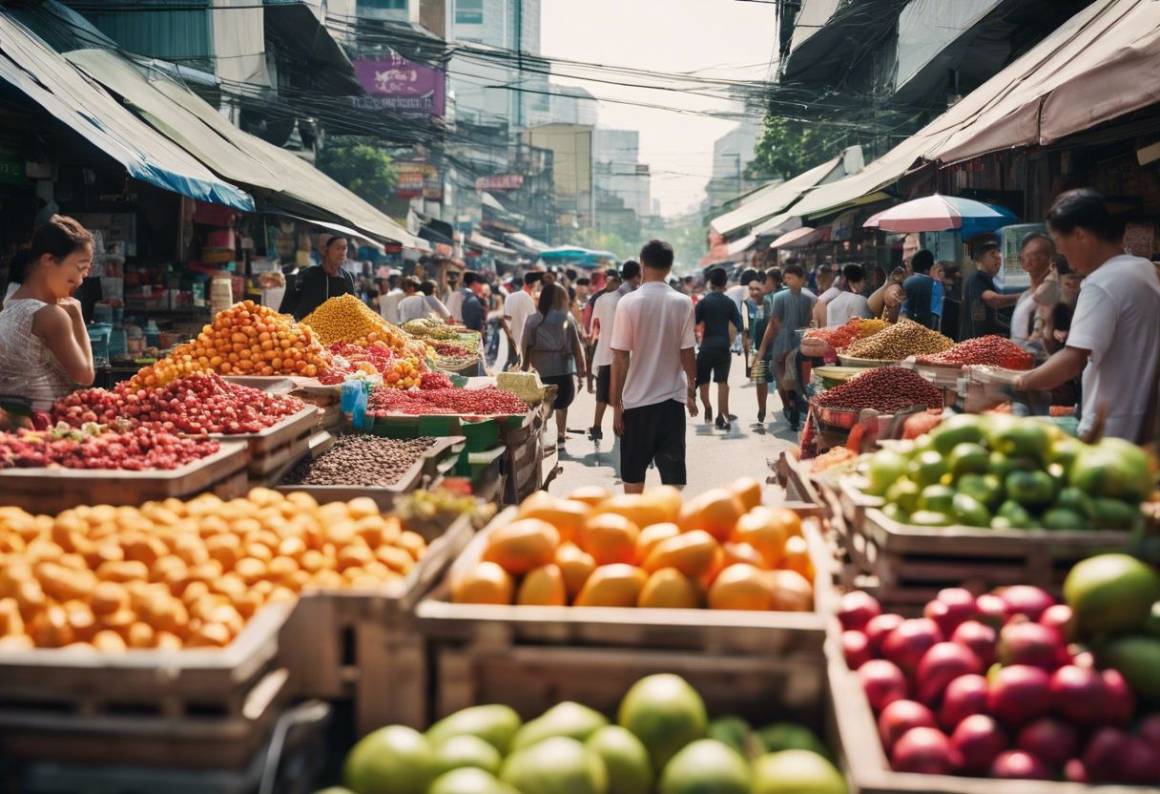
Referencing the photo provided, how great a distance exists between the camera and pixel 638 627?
102 inches

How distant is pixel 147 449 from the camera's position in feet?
14.2

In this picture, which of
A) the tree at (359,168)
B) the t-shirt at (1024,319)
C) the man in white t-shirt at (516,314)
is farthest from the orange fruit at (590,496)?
the tree at (359,168)

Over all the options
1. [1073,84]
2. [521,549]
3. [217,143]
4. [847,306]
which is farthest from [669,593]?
[217,143]

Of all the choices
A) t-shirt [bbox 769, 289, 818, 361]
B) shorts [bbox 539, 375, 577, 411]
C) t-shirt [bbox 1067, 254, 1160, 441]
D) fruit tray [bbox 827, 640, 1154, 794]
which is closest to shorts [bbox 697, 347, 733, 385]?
t-shirt [bbox 769, 289, 818, 361]

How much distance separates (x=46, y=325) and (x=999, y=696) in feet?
16.8

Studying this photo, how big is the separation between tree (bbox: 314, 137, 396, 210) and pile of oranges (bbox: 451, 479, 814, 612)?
3446 centimetres

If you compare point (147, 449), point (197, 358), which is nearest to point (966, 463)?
point (147, 449)

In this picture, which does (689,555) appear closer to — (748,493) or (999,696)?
(748,493)

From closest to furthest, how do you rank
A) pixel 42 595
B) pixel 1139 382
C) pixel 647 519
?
pixel 42 595 → pixel 647 519 → pixel 1139 382

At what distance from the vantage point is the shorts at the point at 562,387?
12.7 m

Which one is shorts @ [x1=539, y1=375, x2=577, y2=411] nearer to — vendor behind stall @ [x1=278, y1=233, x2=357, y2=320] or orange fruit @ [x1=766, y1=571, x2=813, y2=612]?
vendor behind stall @ [x1=278, y1=233, x2=357, y2=320]

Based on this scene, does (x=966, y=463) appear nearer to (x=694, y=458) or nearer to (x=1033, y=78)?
(x=1033, y=78)

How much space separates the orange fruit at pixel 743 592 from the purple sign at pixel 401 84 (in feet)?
126

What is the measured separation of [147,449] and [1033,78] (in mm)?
8233
